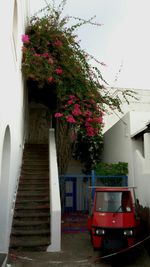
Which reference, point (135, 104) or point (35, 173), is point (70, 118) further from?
point (135, 104)

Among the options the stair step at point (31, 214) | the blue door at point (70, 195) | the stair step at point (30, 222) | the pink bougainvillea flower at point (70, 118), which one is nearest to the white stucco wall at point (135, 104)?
the blue door at point (70, 195)

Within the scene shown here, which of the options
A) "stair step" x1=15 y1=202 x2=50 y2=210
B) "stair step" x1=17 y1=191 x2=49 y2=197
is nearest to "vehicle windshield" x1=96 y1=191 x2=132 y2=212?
"stair step" x1=15 y1=202 x2=50 y2=210

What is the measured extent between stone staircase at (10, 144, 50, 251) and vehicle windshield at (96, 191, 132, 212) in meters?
1.78

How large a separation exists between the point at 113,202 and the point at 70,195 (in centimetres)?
574

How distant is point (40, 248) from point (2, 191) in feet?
5.84

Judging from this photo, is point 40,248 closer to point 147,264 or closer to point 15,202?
point 15,202

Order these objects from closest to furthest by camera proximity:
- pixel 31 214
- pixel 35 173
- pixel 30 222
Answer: pixel 30 222, pixel 31 214, pixel 35 173

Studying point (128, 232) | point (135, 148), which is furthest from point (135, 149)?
point (128, 232)

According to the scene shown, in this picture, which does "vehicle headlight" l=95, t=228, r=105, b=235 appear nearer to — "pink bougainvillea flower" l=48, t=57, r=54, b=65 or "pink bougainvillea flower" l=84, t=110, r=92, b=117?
"pink bougainvillea flower" l=84, t=110, r=92, b=117

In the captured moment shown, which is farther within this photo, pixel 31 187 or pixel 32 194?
pixel 31 187

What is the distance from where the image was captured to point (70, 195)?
37.1 feet

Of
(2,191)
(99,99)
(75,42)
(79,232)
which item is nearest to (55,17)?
(75,42)

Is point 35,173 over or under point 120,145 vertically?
under

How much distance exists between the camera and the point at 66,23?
32.3 ft
